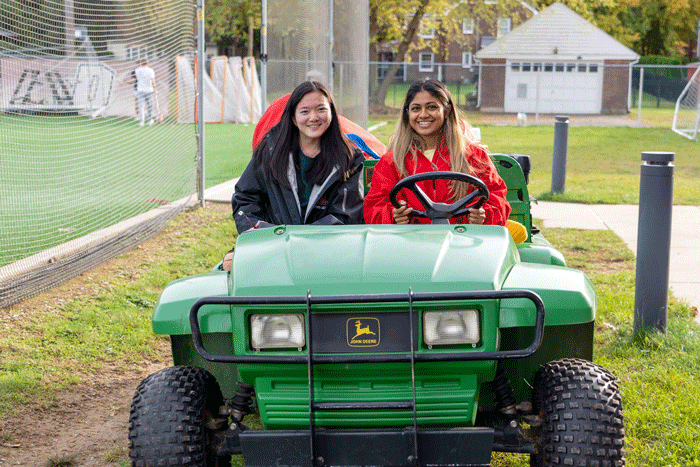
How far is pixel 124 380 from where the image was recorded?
425 cm

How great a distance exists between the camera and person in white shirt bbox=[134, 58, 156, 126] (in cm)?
1156

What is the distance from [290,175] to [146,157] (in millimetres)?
7760

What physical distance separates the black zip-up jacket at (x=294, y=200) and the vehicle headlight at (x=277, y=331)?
1.32 meters

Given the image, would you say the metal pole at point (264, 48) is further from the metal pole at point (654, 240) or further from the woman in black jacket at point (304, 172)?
the metal pole at point (654, 240)

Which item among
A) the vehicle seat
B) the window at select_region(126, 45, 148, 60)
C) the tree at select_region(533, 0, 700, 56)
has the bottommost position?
the vehicle seat

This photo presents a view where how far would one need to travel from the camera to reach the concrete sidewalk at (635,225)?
6012 mm

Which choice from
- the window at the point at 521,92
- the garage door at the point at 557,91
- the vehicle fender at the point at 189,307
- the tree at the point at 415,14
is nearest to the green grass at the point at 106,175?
the vehicle fender at the point at 189,307

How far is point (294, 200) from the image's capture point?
3.89m

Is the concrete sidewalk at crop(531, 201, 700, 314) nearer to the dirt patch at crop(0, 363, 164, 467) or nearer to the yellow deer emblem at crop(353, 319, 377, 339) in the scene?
the yellow deer emblem at crop(353, 319, 377, 339)

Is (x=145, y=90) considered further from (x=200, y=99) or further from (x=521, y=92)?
(x=521, y=92)

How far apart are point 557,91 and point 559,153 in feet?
77.3

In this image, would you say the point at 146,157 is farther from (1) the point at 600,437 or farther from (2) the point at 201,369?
(1) the point at 600,437

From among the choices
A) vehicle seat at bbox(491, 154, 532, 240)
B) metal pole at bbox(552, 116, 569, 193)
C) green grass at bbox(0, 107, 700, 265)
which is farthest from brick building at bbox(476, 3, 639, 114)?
vehicle seat at bbox(491, 154, 532, 240)

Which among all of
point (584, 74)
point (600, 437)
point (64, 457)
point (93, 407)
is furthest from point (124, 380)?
point (584, 74)
